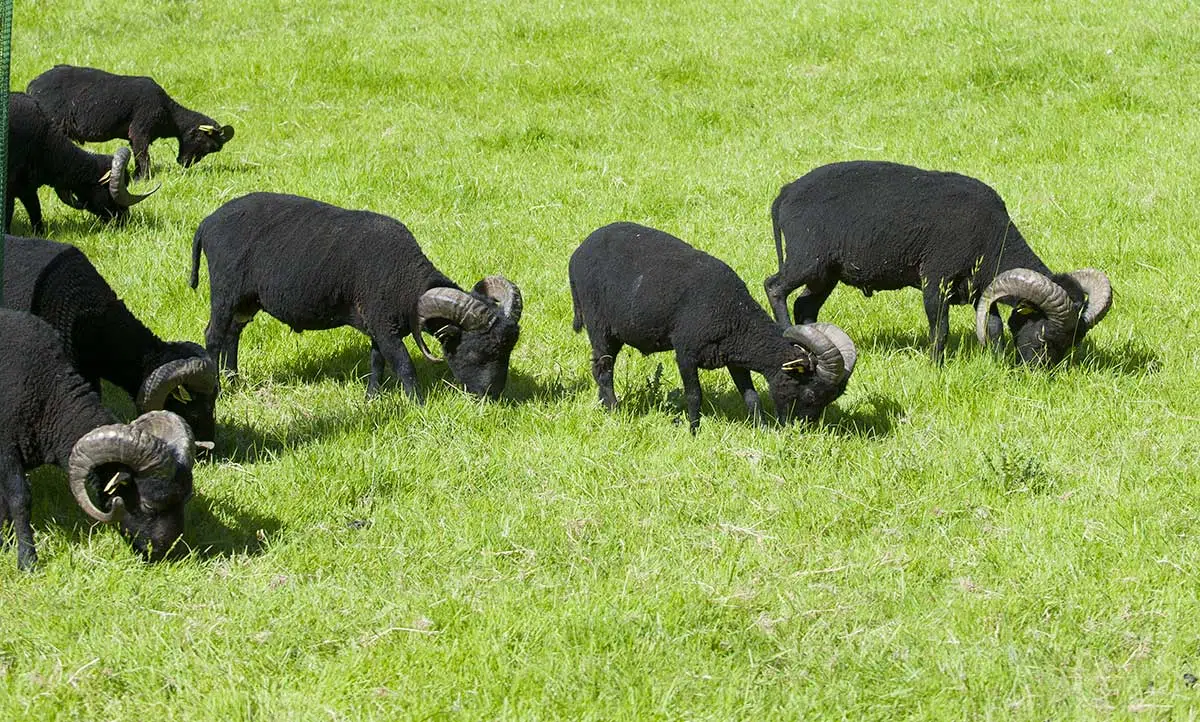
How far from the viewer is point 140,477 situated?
646 centimetres

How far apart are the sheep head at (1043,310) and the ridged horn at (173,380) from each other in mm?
5208

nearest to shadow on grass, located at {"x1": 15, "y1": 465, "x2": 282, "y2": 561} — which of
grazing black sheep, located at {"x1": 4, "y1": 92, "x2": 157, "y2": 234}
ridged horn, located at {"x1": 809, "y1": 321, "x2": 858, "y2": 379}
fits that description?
ridged horn, located at {"x1": 809, "y1": 321, "x2": 858, "y2": 379}

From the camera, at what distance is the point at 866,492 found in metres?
7.38

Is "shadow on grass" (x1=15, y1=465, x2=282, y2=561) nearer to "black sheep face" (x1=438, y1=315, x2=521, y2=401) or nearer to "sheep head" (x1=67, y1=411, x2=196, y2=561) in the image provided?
"sheep head" (x1=67, y1=411, x2=196, y2=561)

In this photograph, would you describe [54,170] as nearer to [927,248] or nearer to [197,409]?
[197,409]

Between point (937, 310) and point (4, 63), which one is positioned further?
point (937, 310)

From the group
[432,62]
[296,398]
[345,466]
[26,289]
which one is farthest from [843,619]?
[432,62]

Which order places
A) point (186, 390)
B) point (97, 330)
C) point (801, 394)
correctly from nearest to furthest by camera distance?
point (186, 390)
point (97, 330)
point (801, 394)

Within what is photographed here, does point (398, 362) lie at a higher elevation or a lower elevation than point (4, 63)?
lower

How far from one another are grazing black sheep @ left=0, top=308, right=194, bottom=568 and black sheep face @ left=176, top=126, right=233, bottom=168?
A: 918 centimetres

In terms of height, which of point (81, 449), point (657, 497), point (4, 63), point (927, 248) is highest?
point (4, 63)

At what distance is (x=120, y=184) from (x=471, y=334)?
5.56m

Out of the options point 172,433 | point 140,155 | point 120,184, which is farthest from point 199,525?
point 140,155

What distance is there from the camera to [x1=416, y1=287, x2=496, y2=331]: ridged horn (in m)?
9.11
